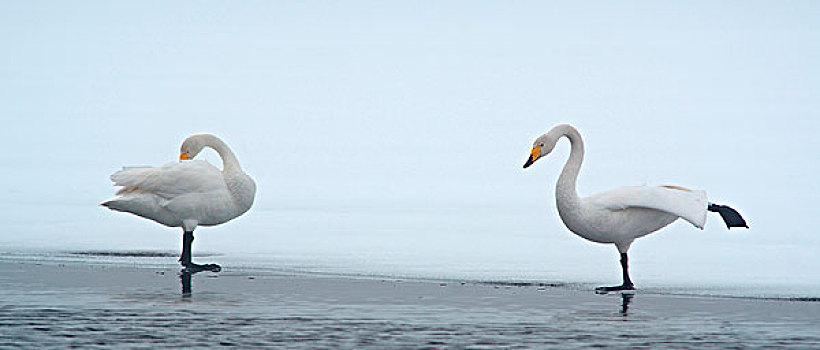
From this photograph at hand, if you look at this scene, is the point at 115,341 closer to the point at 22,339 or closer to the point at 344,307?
the point at 22,339

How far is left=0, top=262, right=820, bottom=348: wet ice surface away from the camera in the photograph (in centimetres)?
783

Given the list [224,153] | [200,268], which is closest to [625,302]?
[200,268]

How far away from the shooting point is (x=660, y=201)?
11.9 meters

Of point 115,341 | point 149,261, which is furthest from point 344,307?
point 149,261

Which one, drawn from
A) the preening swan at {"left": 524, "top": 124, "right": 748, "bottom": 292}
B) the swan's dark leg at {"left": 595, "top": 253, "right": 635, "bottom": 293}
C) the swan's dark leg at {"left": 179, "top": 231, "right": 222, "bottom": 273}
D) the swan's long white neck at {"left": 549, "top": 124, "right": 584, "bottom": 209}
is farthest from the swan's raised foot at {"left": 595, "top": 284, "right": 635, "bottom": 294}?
the swan's dark leg at {"left": 179, "top": 231, "right": 222, "bottom": 273}

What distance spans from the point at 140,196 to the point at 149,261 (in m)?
0.74

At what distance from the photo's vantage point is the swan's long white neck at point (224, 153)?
14.1 m

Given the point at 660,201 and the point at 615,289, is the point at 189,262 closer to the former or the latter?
the point at 615,289

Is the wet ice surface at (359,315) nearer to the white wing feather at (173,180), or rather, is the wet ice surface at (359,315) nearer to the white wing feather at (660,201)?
the white wing feather at (660,201)

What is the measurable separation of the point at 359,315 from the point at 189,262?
4.30 metres

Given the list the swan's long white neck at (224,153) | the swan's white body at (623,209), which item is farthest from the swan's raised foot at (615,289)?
the swan's long white neck at (224,153)

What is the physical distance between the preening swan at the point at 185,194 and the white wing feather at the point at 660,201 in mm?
3888

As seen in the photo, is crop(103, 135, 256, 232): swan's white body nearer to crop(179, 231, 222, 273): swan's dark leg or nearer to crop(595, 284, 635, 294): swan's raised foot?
crop(179, 231, 222, 273): swan's dark leg

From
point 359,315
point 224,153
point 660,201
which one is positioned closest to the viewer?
point 359,315
